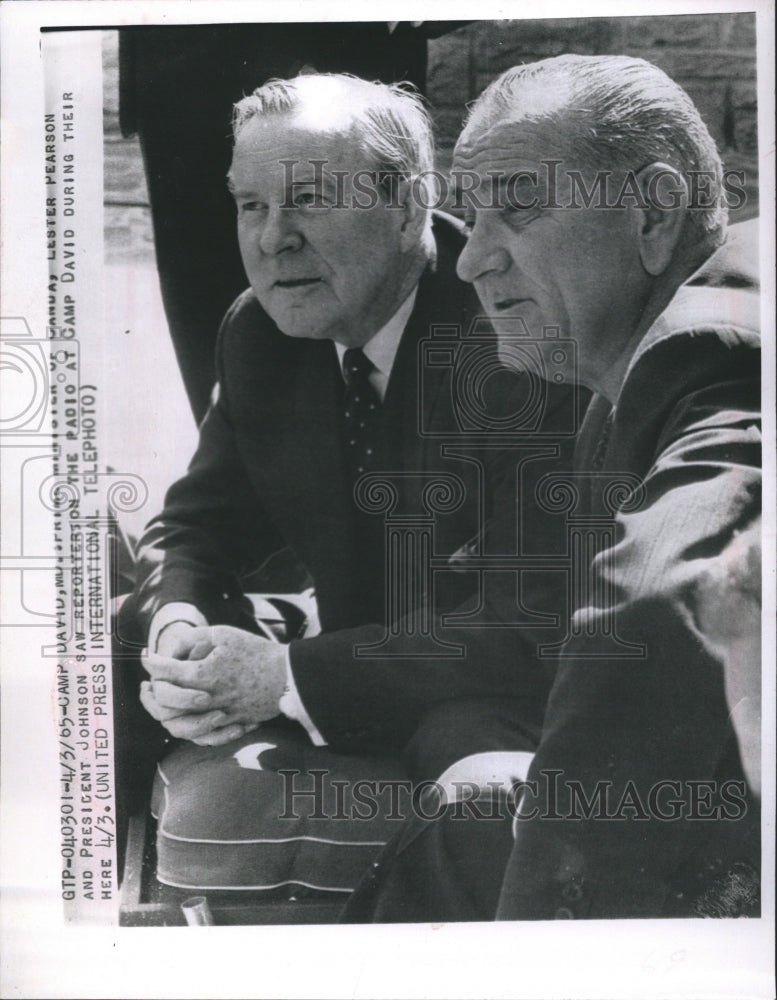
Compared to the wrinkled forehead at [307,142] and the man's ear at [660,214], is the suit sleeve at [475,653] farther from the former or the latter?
the wrinkled forehead at [307,142]

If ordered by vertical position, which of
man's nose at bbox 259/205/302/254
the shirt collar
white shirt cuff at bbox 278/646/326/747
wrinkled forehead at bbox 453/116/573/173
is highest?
wrinkled forehead at bbox 453/116/573/173

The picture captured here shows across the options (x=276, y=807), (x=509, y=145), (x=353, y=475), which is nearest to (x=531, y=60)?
(x=509, y=145)

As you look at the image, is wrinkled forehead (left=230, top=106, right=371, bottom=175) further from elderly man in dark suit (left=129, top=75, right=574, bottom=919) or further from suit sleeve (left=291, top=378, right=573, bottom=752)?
suit sleeve (left=291, top=378, right=573, bottom=752)

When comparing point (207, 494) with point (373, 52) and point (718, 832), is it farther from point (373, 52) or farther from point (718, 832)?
point (718, 832)

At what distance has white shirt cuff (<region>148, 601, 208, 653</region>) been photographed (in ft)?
6.81

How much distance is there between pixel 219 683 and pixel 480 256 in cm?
95

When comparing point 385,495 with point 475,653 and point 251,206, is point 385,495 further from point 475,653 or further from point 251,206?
point 251,206

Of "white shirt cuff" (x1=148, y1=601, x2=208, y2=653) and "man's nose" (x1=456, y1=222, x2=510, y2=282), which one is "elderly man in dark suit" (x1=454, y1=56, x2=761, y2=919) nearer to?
"man's nose" (x1=456, y1=222, x2=510, y2=282)

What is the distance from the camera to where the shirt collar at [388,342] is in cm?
207

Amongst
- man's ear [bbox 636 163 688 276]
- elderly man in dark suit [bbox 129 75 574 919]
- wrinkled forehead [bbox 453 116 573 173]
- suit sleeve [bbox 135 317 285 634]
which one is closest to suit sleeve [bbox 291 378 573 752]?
elderly man in dark suit [bbox 129 75 574 919]

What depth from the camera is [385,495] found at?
207 centimetres

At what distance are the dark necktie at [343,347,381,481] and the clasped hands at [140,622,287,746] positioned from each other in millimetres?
387

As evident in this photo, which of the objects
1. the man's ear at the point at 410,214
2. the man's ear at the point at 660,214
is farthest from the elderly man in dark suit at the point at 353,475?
the man's ear at the point at 660,214

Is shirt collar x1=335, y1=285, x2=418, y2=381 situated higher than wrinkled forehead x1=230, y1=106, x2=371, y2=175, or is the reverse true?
wrinkled forehead x1=230, y1=106, x2=371, y2=175
